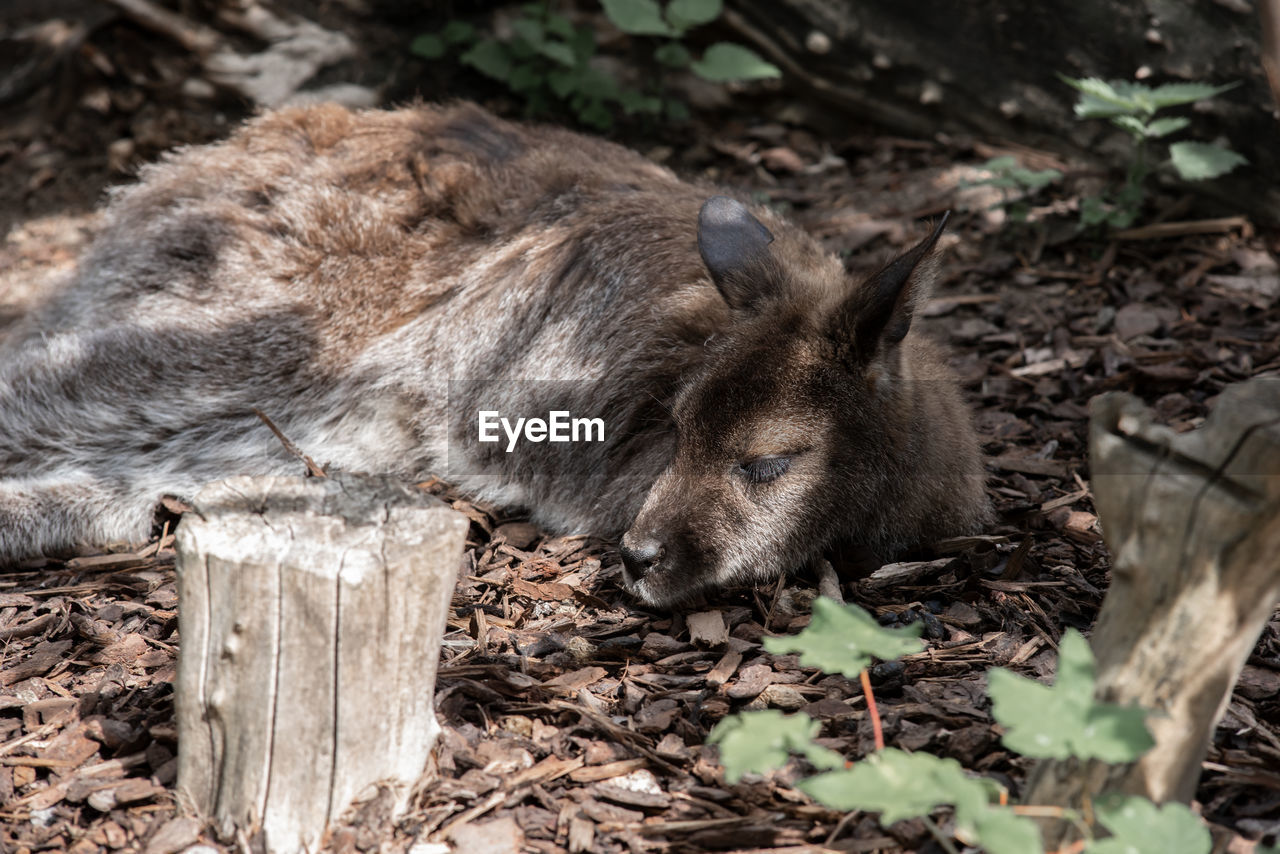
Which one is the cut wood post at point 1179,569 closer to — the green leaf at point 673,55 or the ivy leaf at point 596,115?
the green leaf at point 673,55

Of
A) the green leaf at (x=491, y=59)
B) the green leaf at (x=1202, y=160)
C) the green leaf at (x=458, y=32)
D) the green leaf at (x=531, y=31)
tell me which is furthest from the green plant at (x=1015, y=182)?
the green leaf at (x=458, y=32)

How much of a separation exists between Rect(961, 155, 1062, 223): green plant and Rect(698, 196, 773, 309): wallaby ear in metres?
2.70

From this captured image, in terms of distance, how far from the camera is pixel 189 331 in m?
6.19

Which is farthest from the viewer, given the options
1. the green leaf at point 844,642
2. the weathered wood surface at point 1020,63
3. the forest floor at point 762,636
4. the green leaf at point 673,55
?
the green leaf at point 673,55

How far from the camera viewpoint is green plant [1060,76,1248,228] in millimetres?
6473

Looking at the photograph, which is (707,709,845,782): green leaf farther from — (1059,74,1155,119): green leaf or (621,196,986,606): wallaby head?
(1059,74,1155,119): green leaf

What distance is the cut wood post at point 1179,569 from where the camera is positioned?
272 cm

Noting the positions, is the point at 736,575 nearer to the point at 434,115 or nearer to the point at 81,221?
the point at 434,115

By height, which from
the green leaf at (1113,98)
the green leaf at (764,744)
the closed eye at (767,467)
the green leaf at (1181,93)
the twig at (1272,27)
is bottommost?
the closed eye at (767,467)

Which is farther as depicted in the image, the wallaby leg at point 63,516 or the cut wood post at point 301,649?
the wallaby leg at point 63,516

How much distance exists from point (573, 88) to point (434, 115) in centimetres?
218

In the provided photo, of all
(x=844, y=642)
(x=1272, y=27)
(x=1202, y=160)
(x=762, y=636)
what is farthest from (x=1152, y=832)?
(x=1202, y=160)

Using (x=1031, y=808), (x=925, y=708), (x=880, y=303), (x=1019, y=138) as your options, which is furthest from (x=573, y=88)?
(x=1031, y=808)

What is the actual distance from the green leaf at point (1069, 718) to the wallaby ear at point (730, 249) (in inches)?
102
